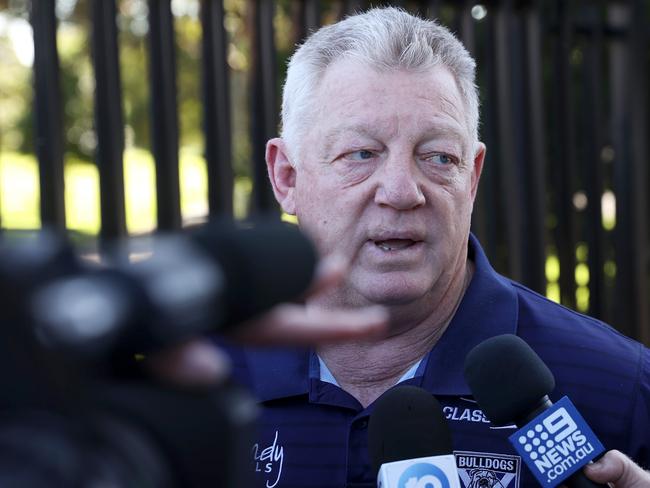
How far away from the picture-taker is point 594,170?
5.33 meters

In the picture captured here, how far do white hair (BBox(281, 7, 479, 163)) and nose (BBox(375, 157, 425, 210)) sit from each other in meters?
0.23

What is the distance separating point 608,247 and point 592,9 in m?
1.26

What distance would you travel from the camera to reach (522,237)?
196 inches

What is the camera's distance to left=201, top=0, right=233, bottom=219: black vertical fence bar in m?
3.91

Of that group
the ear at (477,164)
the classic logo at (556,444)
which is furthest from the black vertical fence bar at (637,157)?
the classic logo at (556,444)

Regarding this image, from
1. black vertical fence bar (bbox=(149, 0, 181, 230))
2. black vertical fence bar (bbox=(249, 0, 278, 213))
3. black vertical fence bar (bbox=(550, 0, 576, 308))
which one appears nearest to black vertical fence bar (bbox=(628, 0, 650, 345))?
black vertical fence bar (bbox=(550, 0, 576, 308))

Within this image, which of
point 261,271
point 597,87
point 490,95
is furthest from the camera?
point 597,87

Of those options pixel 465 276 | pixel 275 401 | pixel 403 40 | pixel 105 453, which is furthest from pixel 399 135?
pixel 105 453

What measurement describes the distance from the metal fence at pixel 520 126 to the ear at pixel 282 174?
0.76 metres

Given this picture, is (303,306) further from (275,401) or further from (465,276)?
(465,276)

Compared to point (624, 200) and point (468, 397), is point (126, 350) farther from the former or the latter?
point (624, 200)

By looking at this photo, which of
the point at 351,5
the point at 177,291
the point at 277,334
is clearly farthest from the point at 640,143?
the point at 177,291

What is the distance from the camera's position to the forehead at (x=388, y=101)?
104 inches

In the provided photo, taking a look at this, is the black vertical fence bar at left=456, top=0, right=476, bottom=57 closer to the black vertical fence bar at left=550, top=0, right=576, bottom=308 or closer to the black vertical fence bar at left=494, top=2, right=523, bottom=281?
the black vertical fence bar at left=494, top=2, right=523, bottom=281
